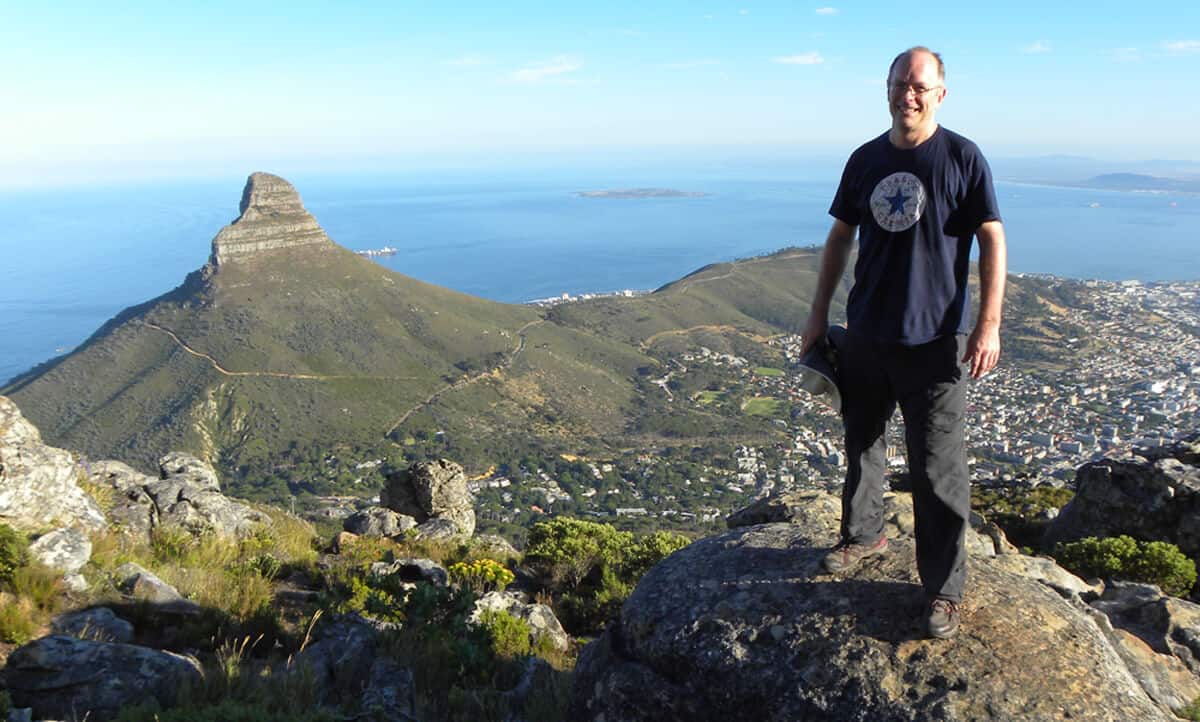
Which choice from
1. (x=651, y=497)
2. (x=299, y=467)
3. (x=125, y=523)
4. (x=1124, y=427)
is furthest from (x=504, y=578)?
(x=1124, y=427)

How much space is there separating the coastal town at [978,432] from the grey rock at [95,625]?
888 inches

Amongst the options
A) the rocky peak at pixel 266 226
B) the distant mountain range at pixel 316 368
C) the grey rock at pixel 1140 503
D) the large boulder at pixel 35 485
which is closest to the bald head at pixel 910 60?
the large boulder at pixel 35 485

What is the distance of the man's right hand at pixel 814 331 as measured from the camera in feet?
14.3

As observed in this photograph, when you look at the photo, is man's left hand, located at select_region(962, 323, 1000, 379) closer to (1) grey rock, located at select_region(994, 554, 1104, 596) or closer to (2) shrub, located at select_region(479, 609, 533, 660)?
(2) shrub, located at select_region(479, 609, 533, 660)

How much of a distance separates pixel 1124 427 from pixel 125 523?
65853mm

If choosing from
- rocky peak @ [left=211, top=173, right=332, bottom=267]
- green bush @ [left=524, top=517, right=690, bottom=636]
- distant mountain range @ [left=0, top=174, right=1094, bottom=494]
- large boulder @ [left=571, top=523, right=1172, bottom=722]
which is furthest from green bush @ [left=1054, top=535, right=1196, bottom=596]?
rocky peak @ [left=211, top=173, right=332, bottom=267]

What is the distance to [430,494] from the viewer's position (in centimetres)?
1372

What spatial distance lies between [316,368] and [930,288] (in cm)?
6042

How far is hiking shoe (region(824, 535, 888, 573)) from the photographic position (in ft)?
13.1

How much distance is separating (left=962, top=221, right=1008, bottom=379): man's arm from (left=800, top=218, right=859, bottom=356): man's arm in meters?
0.76

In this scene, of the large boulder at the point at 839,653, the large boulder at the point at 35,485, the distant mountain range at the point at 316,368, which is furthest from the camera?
the distant mountain range at the point at 316,368

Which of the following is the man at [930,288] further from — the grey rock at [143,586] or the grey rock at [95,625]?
the grey rock at [143,586]

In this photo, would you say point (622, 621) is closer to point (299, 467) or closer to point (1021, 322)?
point (299, 467)

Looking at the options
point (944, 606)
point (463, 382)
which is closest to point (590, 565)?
point (944, 606)
